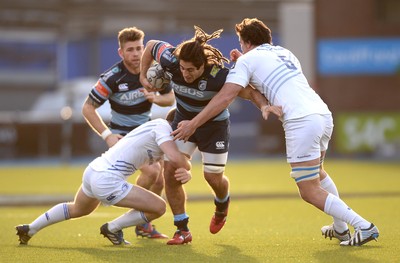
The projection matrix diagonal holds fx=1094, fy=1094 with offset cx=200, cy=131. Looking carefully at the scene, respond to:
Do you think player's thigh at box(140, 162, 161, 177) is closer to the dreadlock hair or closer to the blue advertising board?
the dreadlock hair

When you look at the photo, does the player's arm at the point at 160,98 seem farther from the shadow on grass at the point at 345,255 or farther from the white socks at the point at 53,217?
the shadow on grass at the point at 345,255

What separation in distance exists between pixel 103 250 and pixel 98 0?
3601 centimetres

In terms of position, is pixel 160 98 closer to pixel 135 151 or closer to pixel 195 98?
pixel 195 98

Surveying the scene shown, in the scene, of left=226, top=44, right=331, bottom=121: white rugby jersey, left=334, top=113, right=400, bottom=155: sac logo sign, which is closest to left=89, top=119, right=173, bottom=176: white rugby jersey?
left=226, top=44, right=331, bottom=121: white rugby jersey

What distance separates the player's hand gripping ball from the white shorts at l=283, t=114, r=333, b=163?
64.3 inches

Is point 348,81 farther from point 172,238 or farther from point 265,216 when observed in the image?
point 172,238

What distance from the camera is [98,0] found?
149 ft

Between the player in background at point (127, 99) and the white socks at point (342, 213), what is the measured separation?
2.66m

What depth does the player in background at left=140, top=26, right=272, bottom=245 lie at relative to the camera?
10.2 meters

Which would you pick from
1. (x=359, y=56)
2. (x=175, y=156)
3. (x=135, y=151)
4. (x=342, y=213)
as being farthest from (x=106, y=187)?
(x=359, y=56)

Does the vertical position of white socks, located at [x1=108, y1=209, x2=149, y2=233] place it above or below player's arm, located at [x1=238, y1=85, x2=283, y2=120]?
below

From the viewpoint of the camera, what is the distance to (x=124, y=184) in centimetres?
1039

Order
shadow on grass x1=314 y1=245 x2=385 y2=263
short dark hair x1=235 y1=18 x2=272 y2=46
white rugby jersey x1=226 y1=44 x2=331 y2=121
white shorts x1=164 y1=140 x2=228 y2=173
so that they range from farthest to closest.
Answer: white shorts x1=164 y1=140 x2=228 y2=173 < short dark hair x1=235 y1=18 x2=272 y2=46 < white rugby jersey x1=226 y1=44 x2=331 y2=121 < shadow on grass x1=314 y1=245 x2=385 y2=263

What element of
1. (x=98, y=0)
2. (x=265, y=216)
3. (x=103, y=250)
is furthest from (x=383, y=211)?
(x=98, y=0)
